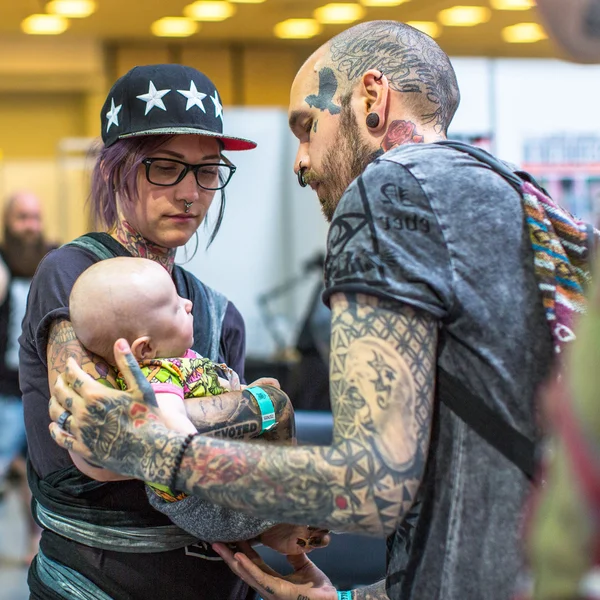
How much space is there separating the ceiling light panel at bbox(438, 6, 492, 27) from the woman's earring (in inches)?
230

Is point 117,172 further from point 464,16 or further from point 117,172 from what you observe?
point 464,16

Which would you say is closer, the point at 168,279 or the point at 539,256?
the point at 539,256

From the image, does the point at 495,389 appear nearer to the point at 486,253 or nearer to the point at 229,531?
the point at 486,253

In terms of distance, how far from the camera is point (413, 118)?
1668mm

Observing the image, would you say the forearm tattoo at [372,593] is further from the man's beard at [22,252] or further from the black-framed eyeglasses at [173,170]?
the man's beard at [22,252]

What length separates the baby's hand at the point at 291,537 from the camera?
187 cm

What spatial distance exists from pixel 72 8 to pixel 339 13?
6.66ft

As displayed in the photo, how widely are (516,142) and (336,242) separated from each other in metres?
A: 5.38

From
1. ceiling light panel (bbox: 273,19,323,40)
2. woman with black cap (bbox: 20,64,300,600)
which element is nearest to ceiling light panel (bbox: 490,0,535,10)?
ceiling light panel (bbox: 273,19,323,40)

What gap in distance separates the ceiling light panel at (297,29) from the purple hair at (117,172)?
5578mm

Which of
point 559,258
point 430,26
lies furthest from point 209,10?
point 559,258

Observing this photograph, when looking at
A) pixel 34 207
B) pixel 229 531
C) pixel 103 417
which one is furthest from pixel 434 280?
pixel 34 207

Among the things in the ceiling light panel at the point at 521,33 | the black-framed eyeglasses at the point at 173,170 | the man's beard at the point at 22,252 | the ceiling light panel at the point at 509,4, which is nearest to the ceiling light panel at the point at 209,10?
the ceiling light panel at the point at 509,4

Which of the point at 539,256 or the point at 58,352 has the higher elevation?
the point at 539,256
